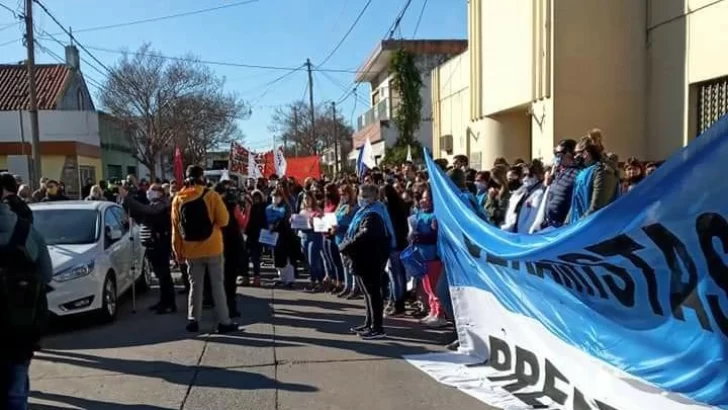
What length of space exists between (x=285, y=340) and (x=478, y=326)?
250cm

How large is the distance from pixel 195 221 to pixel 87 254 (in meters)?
1.77

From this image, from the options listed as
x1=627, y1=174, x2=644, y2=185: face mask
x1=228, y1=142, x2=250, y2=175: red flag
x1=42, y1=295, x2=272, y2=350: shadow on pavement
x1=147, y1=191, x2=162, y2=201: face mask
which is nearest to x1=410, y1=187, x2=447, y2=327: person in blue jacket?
x1=42, y1=295, x2=272, y2=350: shadow on pavement

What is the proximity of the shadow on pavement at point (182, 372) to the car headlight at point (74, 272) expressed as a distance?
3.35 feet

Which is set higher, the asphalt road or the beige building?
the beige building

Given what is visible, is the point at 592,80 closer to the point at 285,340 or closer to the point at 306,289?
the point at 306,289

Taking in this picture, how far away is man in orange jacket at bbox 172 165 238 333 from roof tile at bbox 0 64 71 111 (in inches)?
1252

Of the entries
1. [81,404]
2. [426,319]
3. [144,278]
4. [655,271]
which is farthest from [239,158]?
[655,271]

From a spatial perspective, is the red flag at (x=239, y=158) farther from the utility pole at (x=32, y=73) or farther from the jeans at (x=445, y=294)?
the jeans at (x=445, y=294)

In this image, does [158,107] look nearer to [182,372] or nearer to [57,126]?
[57,126]

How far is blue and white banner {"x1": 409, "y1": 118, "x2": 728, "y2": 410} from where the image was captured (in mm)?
3314

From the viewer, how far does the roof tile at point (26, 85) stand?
35.5 m

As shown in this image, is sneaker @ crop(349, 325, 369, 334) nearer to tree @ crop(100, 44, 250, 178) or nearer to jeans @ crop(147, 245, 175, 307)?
jeans @ crop(147, 245, 175, 307)

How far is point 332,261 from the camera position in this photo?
427 inches

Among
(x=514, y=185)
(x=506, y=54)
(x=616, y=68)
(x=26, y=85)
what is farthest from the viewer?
(x=26, y=85)
